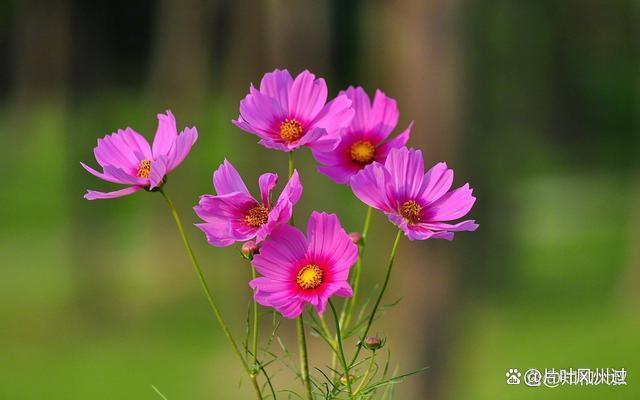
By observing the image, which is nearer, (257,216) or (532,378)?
(257,216)

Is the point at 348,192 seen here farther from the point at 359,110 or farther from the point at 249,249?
the point at 249,249

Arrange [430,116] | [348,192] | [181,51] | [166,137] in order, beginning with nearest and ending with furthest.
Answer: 1. [166,137]
2. [430,116]
3. [181,51]
4. [348,192]

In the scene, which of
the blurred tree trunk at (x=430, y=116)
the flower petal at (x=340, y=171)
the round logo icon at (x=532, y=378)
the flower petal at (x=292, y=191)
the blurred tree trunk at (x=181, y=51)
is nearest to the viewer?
the flower petal at (x=292, y=191)

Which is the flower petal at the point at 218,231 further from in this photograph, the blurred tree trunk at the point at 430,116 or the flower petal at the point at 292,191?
the blurred tree trunk at the point at 430,116

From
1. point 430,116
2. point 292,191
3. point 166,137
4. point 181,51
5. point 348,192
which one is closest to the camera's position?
point 292,191

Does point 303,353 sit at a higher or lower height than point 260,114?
lower

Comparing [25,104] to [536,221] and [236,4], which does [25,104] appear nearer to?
[236,4]

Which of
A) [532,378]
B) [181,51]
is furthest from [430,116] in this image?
[181,51]

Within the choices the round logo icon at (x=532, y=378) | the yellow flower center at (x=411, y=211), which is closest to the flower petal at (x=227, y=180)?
the yellow flower center at (x=411, y=211)
